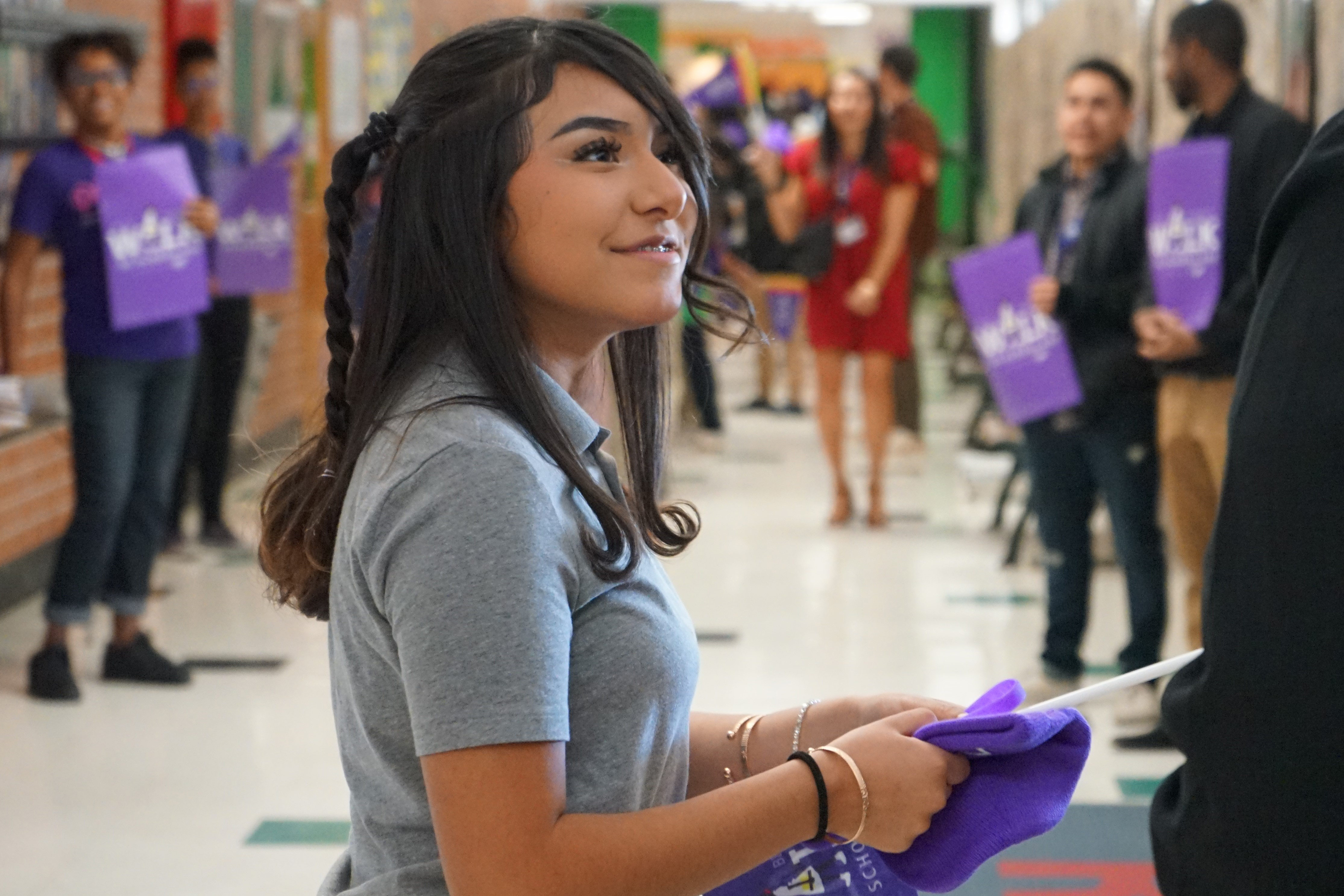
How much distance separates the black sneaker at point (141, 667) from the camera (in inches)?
177

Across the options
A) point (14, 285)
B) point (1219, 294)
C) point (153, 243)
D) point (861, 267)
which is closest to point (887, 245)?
point (861, 267)

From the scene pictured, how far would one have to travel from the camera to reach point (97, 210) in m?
4.38

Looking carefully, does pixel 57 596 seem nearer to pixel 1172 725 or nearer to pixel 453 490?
pixel 453 490

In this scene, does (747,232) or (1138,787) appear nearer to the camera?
(1138,787)

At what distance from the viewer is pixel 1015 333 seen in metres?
4.19

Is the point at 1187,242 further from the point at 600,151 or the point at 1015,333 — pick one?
the point at 600,151

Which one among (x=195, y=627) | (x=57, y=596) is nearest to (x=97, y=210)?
(x=57, y=596)

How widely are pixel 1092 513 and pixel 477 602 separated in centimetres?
339

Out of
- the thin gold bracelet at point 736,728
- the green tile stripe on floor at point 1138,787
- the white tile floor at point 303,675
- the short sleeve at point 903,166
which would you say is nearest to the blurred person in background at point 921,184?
the short sleeve at point 903,166

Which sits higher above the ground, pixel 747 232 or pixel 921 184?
pixel 921 184

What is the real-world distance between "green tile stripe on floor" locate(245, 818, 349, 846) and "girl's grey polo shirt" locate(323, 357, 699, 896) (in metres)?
2.15

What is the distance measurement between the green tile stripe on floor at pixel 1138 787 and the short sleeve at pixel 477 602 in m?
2.78

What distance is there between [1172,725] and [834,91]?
18.8 feet

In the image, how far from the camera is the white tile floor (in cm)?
334
